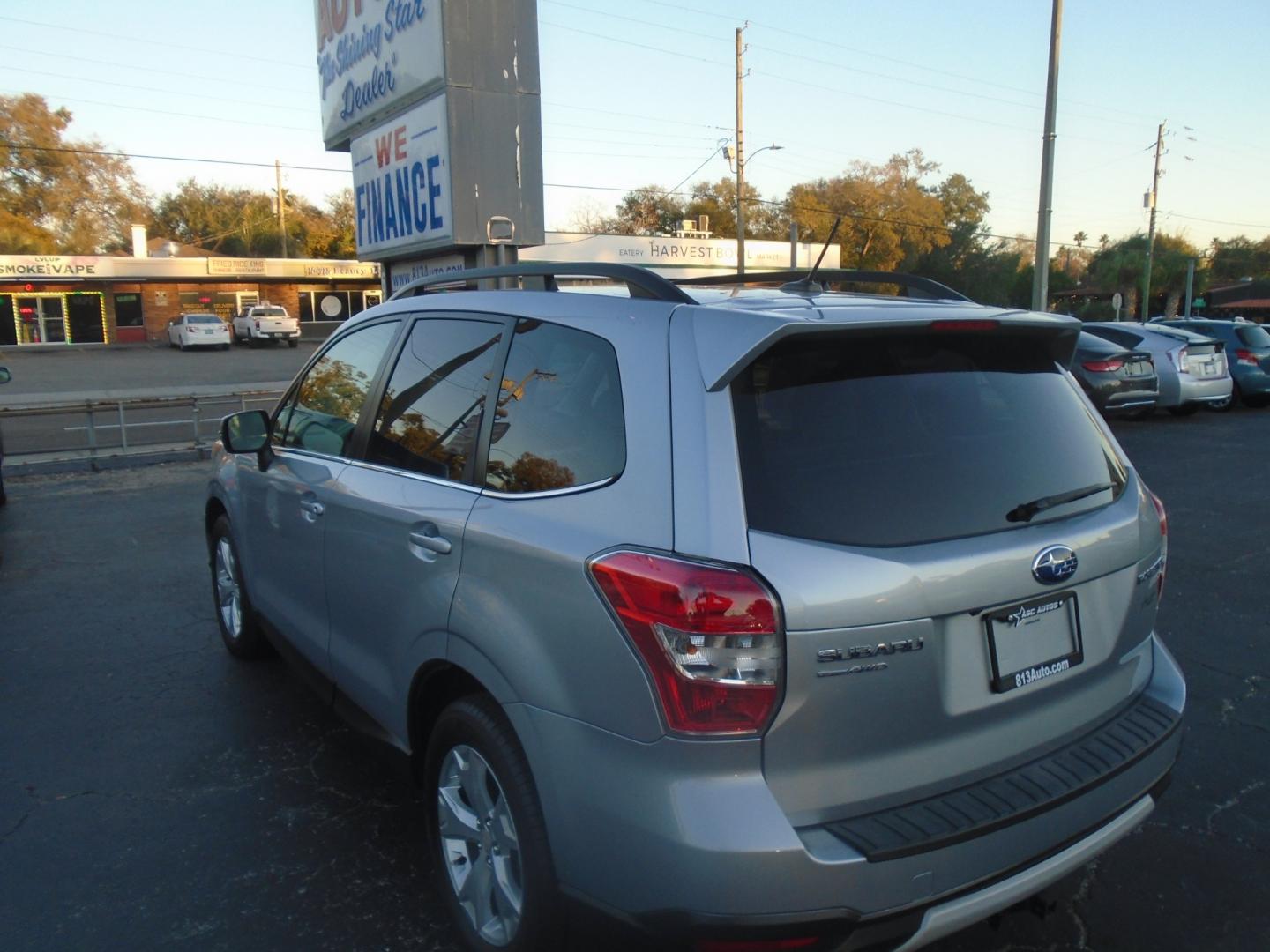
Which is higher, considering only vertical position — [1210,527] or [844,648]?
[844,648]

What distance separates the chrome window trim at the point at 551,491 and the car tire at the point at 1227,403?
15843 millimetres

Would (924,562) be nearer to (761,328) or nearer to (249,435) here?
(761,328)

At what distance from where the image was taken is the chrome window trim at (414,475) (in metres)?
2.68

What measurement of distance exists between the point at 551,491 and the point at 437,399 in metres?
0.80

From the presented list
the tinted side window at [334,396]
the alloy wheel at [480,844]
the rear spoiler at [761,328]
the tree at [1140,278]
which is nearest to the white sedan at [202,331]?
the tinted side window at [334,396]

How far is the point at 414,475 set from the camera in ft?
9.66

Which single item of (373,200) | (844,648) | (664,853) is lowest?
(664,853)

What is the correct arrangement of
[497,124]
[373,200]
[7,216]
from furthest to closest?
[7,216] → [373,200] → [497,124]

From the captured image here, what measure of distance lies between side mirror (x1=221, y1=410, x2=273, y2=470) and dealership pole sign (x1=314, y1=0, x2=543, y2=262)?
4439 mm

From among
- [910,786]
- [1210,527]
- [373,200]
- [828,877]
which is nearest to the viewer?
[828,877]

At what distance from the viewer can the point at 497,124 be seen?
330 inches

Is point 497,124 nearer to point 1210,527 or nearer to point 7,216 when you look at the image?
point 1210,527

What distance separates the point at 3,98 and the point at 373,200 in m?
60.8

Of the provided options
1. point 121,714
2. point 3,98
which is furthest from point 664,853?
point 3,98
